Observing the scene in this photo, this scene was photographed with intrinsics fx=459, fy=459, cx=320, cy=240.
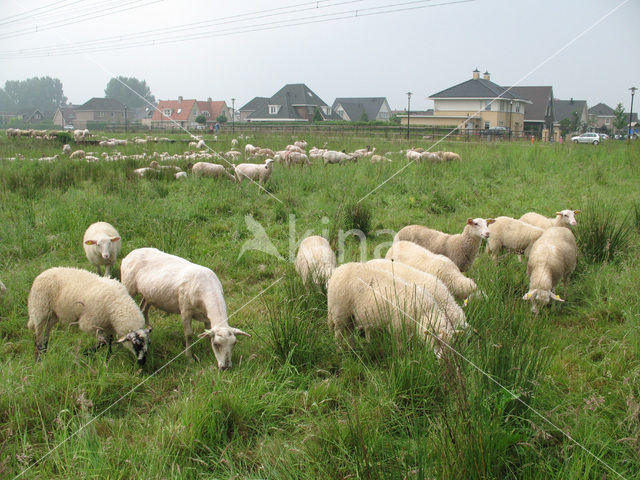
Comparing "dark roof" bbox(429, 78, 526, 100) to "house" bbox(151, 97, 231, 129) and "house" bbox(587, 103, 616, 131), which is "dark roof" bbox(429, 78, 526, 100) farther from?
"house" bbox(587, 103, 616, 131)

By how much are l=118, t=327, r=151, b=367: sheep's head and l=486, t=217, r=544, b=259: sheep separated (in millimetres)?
5628

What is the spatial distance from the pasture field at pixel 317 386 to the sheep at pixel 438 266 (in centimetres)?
28

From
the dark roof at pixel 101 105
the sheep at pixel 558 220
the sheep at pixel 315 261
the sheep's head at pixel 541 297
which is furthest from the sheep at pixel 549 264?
the dark roof at pixel 101 105

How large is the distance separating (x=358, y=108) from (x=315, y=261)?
1519 centimetres

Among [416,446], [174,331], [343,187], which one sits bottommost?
[174,331]

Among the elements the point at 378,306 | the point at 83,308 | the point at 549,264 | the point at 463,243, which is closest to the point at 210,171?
the point at 463,243

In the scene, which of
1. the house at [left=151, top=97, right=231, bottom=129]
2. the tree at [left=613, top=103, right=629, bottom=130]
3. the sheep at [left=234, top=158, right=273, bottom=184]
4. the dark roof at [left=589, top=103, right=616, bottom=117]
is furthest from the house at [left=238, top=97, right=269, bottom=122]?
the dark roof at [left=589, top=103, right=616, bottom=117]

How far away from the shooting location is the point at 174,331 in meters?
5.63

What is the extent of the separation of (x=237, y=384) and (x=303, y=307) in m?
1.72

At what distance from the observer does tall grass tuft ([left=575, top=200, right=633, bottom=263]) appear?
7.39m

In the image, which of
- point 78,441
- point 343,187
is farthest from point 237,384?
point 343,187

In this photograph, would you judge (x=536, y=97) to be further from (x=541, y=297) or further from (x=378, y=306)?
(x=378, y=306)

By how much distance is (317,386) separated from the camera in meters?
4.05

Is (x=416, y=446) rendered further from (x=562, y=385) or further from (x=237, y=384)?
(x=562, y=385)
